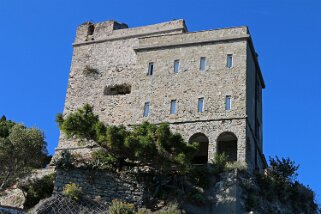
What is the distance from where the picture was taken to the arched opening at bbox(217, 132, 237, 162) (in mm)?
35031

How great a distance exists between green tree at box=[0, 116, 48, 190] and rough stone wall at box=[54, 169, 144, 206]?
13.4 feet

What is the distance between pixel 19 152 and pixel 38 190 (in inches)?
99.4

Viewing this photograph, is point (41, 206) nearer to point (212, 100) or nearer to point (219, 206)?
point (219, 206)

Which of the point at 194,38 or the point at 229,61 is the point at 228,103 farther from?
the point at 194,38

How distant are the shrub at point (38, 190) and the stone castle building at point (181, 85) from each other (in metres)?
2.88

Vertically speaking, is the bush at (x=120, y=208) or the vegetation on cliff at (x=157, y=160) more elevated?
the vegetation on cliff at (x=157, y=160)

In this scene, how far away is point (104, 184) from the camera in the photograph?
30.1 metres

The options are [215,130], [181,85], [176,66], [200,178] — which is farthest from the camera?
[176,66]

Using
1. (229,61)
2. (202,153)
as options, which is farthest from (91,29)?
(202,153)

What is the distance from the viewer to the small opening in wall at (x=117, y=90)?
4012 cm

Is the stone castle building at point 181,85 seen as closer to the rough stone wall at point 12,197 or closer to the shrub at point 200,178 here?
the shrub at point 200,178

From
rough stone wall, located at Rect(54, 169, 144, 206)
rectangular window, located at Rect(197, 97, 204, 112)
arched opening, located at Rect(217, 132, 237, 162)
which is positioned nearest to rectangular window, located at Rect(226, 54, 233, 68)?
rectangular window, located at Rect(197, 97, 204, 112)

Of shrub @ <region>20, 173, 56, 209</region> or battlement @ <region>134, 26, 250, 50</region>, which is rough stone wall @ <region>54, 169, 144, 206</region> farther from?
battlement @ <region>134, 26, 250, 50</region>

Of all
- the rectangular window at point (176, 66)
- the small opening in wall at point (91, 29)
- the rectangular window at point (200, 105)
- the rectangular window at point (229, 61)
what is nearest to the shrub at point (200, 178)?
the rectangular window at point (200, 105)
